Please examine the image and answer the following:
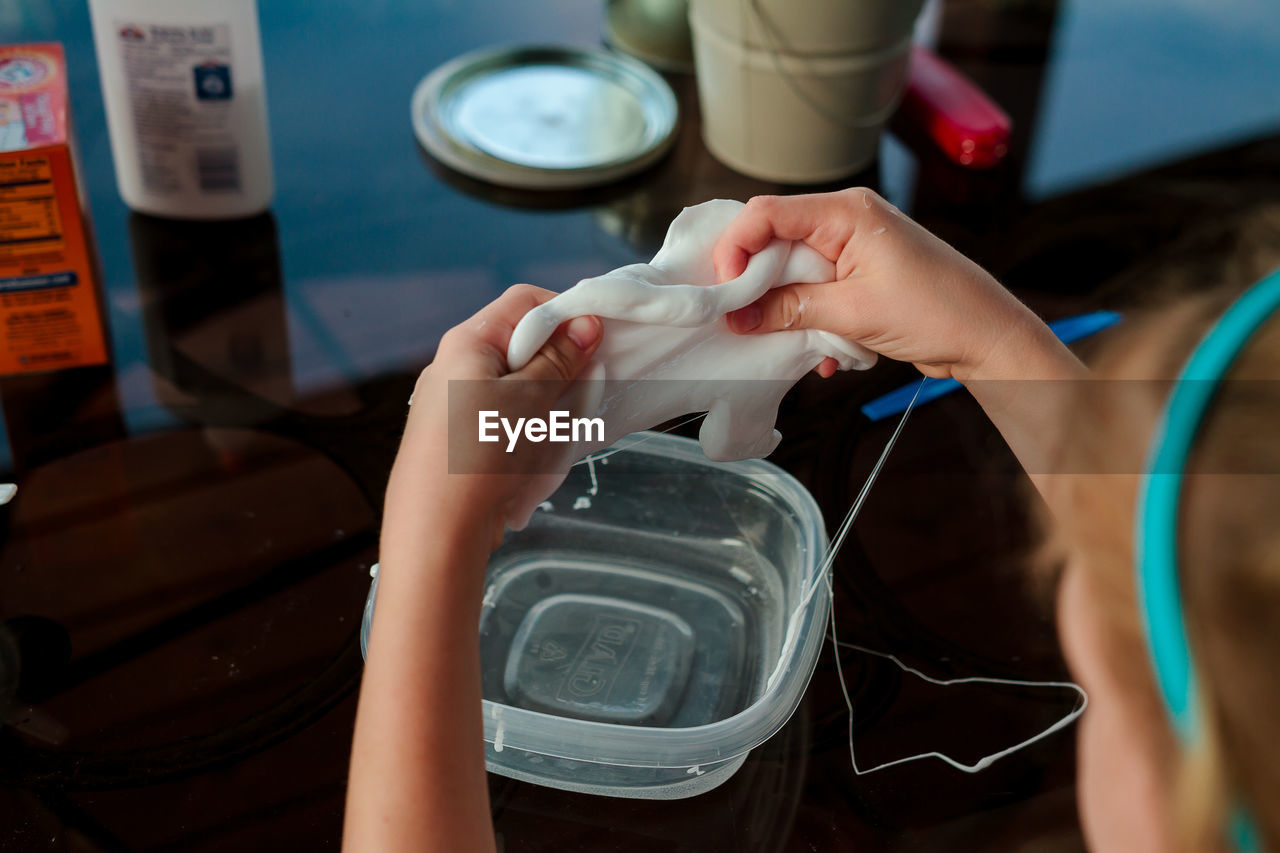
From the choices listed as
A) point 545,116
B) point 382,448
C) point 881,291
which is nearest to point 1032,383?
point 881,291

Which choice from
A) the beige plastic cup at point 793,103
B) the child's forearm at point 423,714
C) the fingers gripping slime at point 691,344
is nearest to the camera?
the child's forearm at point 423,714

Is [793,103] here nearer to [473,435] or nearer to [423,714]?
[473,435]

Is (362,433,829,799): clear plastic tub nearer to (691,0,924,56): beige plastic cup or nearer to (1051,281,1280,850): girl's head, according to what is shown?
(1051,281,1280,850): girl's head

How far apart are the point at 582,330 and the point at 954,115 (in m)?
0.75

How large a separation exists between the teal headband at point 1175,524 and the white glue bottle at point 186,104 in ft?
2.85

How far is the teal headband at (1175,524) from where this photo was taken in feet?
1.02

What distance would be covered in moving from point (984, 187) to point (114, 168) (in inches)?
37.1

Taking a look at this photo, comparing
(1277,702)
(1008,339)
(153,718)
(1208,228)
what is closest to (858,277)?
(1008,339)

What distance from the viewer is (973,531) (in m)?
0.87

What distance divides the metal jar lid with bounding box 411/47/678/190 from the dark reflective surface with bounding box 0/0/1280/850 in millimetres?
28

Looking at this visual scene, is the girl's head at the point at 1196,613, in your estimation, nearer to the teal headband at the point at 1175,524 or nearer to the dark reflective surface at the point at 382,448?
the teal headband at the point at 1175,524

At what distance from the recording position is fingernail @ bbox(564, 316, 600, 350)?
2.11 ft

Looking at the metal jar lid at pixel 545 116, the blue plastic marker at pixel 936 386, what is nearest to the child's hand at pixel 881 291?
the blue plastic marker at pixel 936 386

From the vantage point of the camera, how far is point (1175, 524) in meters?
0.32
